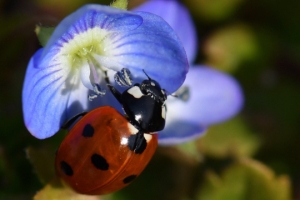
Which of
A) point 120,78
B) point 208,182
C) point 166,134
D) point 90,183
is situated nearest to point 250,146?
point 208,182

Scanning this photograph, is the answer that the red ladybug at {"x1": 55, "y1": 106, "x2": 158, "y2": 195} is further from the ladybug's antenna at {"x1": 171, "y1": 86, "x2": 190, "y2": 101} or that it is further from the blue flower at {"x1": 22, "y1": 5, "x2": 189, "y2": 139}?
the ladybug's antenna at {"x1": 171, "y1": 86, "x2": 190, "y2": 101}

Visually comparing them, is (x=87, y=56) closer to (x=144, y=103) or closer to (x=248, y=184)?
(x=144, y=103)

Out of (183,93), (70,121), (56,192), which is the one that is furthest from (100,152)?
(183,93)

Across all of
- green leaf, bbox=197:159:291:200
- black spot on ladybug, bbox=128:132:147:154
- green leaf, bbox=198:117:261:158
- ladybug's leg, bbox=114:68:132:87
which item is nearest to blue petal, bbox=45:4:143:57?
ladybug's leg, bbox=114:68:132:87

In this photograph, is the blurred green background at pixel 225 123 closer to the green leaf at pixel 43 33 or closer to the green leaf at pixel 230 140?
the green leaf at pixel 230 140

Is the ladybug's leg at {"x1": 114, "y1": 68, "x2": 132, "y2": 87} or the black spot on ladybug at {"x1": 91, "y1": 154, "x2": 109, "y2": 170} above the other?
the ladybug's leg at {"x1": 114, "y1": 68, "x2": 132, "y2": 87}
